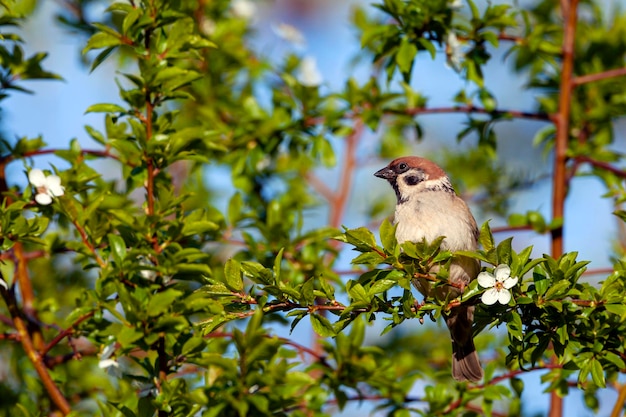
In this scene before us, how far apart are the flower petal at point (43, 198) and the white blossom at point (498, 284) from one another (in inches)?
64.1

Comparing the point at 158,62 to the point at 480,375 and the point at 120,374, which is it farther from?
the point at 480,375

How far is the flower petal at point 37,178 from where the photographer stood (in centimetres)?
317

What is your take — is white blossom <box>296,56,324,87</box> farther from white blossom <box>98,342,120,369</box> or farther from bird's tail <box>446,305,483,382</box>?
white blossom <box>98,342,120,369</box>

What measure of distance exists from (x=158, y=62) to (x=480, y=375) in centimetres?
212

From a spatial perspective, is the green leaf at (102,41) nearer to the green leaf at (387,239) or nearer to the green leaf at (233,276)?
the green leaf at (233,276)

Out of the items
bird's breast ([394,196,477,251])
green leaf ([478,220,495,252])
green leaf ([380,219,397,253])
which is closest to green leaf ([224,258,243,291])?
green leaf ([380,219,397,253])

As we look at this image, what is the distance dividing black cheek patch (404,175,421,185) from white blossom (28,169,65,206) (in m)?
1.87

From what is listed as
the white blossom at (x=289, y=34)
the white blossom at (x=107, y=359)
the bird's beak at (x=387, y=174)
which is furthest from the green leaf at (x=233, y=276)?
the white blossom at (x=289, y=34)

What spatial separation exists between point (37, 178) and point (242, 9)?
2761 mm

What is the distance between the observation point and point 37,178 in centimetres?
319

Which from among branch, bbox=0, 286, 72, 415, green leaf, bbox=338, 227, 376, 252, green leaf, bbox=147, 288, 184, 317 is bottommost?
branch, bbox=0, 286, 72, 415

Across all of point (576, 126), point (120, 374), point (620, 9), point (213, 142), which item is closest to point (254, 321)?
point (120, 374)

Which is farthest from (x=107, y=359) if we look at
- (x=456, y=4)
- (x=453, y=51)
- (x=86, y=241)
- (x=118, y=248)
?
(x=456, y=4)

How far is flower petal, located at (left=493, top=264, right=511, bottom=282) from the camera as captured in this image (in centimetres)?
264
